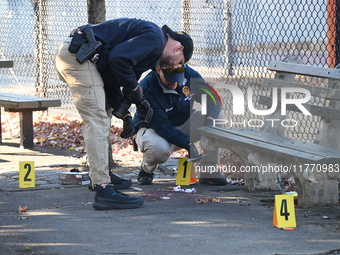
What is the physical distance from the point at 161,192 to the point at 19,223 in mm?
1517

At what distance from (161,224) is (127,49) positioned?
4.23 ft

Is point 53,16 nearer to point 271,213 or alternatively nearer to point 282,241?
point 271,213

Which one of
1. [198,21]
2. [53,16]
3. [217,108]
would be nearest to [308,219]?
[217,108]

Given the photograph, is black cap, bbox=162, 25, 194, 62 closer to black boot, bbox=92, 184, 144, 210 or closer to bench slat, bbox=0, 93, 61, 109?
black boot, bbox=92, 184, 144, 210

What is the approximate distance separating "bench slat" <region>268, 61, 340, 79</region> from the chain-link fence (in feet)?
2.87

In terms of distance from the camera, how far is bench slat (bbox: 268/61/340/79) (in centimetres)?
540

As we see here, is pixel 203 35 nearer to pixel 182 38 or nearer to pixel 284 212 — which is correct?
pixel 182 38

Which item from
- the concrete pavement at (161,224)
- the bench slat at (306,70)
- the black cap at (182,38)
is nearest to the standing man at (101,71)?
the concrete pavement at (161,224)

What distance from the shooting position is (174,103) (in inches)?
251

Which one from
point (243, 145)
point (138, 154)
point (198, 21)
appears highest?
point (198, 21)

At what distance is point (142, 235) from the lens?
461 cm

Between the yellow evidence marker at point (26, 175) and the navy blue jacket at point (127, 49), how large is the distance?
131 cm

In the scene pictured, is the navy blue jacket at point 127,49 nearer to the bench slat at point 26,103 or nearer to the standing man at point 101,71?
the standing man at point 101,71

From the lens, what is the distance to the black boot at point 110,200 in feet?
17.6
